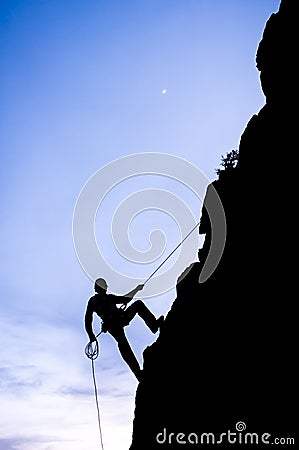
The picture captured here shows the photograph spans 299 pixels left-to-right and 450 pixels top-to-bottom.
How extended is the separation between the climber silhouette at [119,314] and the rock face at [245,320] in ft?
3.15

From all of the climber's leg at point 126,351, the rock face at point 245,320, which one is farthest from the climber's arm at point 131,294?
the rock face at point 245,320

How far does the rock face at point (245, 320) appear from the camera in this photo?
870cm

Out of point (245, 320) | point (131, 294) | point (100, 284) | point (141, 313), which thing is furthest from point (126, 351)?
point (245, 320)

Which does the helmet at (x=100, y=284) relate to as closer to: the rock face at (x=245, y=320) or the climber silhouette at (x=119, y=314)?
the climber silhouette at (x=119, y=314)

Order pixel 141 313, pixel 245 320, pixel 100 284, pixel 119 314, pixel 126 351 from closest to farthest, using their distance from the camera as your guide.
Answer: pixel 245 320 → pixel 141 313 → pixel 119 314 → pixel 126 351 → pixel 100 284

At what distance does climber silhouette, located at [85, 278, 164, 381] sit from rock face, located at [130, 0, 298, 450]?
37.8 inches

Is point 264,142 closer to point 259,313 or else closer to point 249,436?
point 259,313

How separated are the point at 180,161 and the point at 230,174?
345 centimetres

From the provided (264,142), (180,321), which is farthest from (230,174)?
(180,321)

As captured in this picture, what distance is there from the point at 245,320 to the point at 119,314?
212 inches

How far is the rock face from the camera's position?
342 inches

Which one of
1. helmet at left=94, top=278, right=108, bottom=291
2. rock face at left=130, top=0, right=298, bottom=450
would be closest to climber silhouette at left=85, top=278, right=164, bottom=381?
helmet at left=94, top=278, right=108, bottom=291

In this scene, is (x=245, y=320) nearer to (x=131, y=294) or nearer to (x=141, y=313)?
(x=141, y=313)

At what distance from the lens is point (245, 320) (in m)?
9.77
